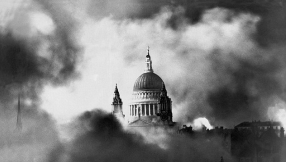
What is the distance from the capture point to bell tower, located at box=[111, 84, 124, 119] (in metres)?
26.7

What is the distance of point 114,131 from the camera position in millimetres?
25234

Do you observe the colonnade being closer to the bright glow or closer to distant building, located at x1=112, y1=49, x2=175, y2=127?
distant building, located at x1=112, y1=49, x2=175, y2=127

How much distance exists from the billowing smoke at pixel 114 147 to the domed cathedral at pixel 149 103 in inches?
87.0

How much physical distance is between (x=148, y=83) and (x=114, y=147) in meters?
8.97

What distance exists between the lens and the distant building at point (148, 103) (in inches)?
1112

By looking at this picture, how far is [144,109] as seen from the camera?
111 ft

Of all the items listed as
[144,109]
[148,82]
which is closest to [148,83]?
[148,82]

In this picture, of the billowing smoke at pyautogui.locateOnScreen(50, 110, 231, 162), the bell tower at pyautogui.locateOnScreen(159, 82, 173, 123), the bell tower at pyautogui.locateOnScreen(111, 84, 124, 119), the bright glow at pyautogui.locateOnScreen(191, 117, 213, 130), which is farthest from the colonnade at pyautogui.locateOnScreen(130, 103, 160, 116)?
the billowing smoke at pyautogui.locateOnScreen(50, 110, 231, 162)

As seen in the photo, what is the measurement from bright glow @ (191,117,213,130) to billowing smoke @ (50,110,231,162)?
478mm

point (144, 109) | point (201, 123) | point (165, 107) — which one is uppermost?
point (144, 109)

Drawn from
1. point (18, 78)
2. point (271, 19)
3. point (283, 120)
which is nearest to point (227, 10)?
point (271, 19)

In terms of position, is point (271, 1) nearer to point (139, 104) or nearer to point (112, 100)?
point (112, 100)

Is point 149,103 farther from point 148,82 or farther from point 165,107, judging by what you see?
point 165,107

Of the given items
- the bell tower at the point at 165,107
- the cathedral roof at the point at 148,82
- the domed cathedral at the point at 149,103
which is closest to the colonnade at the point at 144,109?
the domed cathedral at the point at 149,103
